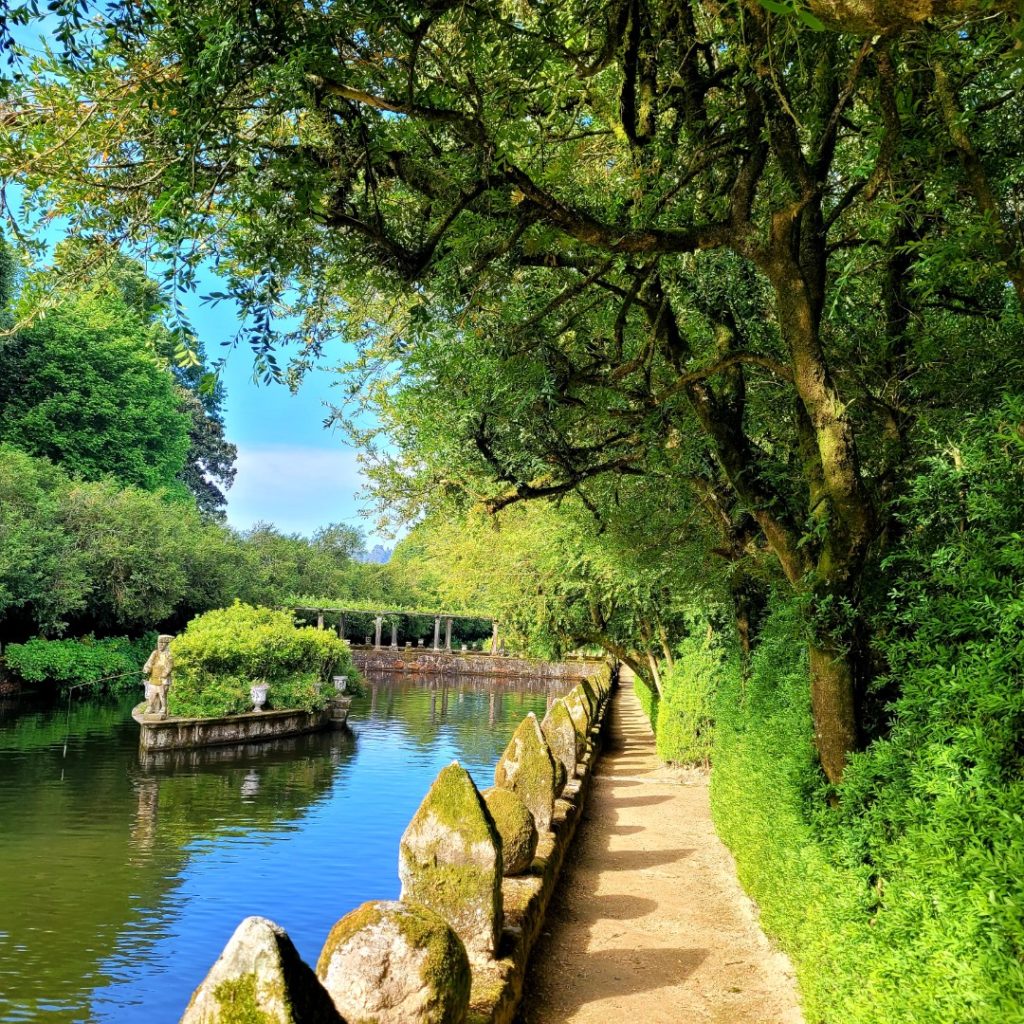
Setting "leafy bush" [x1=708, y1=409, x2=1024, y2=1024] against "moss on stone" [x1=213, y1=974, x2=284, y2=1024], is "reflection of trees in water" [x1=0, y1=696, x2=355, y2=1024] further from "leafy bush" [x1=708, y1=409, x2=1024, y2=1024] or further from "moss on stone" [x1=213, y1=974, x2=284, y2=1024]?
"moss on stone" [x1=213, y1=974, x2=284, y2=1024]

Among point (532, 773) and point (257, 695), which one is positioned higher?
point (532, 773)

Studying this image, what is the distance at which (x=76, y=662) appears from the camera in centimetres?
3475

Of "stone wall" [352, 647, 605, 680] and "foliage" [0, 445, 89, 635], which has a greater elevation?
"foliage" [0, 445, 89, 635]

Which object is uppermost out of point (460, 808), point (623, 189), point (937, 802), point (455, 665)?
point (623, 189)

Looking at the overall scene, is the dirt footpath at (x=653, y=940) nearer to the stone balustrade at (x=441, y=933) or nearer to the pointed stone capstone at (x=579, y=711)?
the stone balustrade at (x=441, y=933)

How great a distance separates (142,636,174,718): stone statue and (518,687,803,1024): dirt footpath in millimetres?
13944

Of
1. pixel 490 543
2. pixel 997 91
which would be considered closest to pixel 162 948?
pixel 997 91

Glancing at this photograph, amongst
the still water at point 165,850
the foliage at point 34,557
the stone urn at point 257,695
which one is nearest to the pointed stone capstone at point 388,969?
the still water at point 165,850

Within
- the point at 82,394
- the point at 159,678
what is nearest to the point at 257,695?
the point at 159,678

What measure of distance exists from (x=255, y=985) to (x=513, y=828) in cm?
494

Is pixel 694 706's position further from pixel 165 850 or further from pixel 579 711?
pixel 165 850

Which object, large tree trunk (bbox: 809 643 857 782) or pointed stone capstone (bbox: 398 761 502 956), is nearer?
large tree trunk (bbox: 809 643 857 782)

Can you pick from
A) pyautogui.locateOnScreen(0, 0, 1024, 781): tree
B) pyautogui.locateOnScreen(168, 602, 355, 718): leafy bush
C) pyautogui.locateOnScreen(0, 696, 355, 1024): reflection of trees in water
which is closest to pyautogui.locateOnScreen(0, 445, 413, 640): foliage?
pyautogui.locateOnScreen(0, 696, 355, 1024): reflection of trees in water

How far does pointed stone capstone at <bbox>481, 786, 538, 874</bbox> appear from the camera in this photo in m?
7.60
